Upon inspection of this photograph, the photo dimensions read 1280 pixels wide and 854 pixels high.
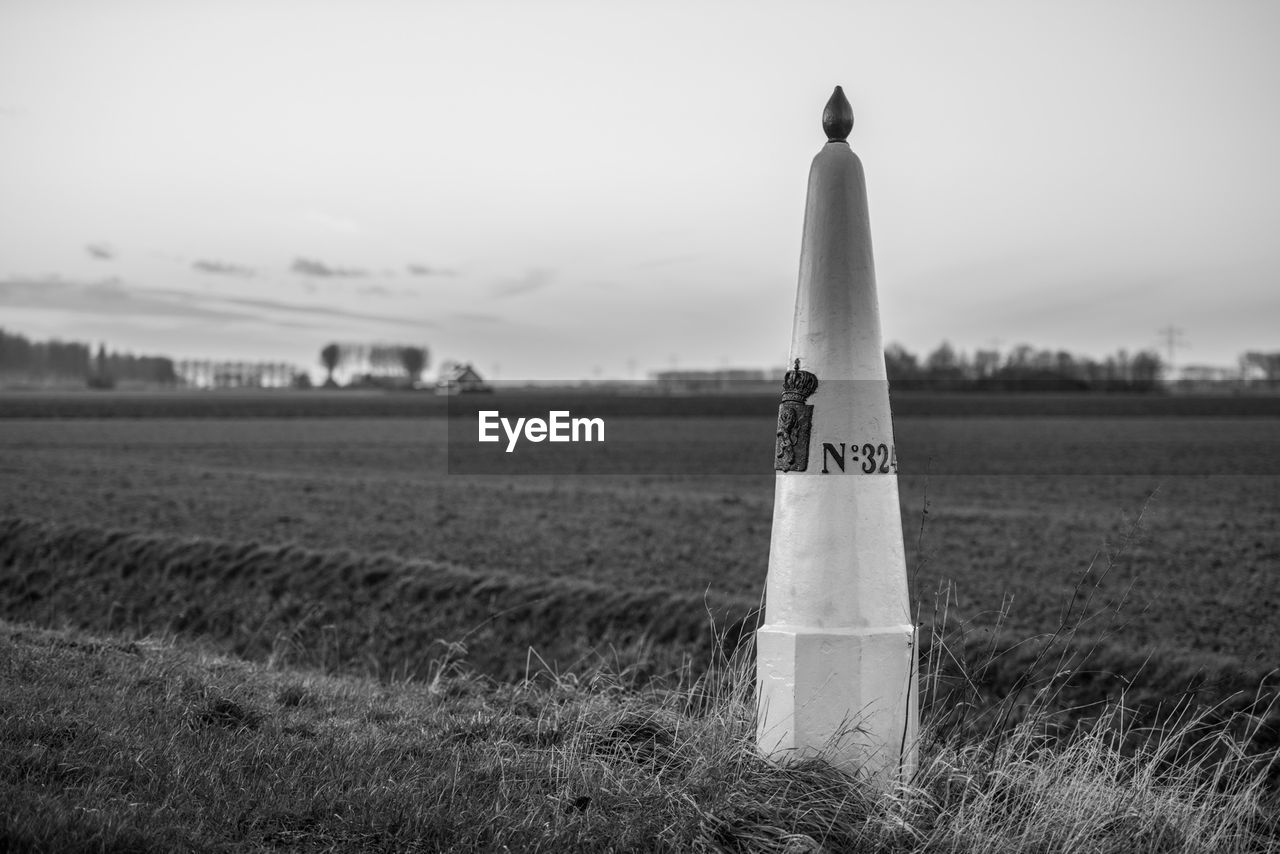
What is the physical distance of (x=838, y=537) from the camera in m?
5.26

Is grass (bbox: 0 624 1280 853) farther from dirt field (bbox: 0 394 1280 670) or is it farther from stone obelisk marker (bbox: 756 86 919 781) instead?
dirt field (bbox: 0 394 1280 670)

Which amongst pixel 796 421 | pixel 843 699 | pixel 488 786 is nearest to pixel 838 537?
pixel 796 421

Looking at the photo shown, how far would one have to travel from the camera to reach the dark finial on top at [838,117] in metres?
5.63

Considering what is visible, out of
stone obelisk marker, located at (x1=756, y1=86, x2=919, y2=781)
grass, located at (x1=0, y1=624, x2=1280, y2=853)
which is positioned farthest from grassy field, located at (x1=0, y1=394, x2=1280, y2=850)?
grass, located at (x1=0, y1=624, x2=1280, y2=853)

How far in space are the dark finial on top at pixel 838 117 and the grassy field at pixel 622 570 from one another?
7.90ft

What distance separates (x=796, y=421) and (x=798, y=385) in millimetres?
189

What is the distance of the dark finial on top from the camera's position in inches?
222

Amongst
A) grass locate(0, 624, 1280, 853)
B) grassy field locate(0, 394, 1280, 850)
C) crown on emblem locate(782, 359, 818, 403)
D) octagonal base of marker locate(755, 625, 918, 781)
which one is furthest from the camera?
grassy field locate(0, 394, 1280, 850)

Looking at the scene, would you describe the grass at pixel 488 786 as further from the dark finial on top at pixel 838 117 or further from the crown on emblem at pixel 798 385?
the dark finial on top at pixel 838 117

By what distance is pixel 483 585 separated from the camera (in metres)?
15.4

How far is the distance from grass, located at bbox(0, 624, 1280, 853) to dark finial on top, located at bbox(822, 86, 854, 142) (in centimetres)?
312

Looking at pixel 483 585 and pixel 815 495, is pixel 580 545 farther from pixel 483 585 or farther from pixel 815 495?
pixel 815 495

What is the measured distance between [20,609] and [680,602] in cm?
1052

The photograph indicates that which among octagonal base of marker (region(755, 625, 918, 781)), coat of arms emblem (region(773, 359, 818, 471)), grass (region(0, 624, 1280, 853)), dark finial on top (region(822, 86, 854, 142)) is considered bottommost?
grass (region(0, 624, 1280, 853))
